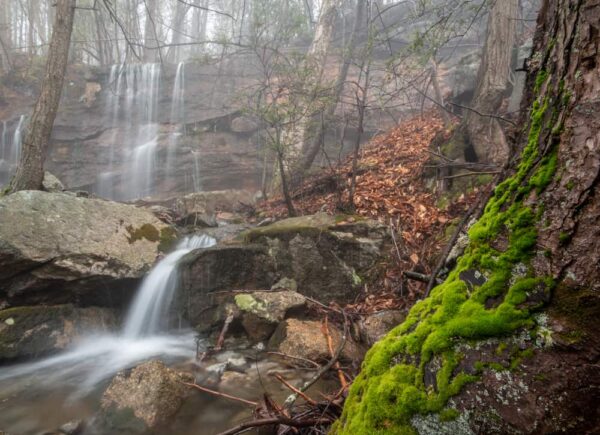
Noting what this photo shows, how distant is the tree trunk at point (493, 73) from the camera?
19.1 feet

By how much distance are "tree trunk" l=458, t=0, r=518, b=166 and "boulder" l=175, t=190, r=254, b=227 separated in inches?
242

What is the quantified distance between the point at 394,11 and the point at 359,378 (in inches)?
876

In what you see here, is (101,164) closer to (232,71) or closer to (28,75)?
(28,75)

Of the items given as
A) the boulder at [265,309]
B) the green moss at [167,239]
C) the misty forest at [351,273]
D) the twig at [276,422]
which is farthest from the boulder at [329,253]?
the twig at [276,422]

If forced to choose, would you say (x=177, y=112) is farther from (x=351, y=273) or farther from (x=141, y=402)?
(x=141, y=402)

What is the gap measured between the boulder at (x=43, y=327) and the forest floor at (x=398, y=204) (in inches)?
165

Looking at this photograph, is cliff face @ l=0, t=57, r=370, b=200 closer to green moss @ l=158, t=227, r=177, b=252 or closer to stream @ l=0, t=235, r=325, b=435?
green moss @ l=158, t=227, r=177, b=252

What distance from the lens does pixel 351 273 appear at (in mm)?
5227

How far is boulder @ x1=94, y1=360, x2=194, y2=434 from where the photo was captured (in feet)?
10.2

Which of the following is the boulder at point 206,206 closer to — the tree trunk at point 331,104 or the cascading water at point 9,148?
the tree trunk at point 331,104

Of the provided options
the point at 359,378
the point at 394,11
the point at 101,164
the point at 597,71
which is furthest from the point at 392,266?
the point at 394,11

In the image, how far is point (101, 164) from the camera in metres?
16.1

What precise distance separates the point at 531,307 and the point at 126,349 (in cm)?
597

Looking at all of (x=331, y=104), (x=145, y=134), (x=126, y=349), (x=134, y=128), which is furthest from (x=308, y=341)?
(x=134, y=128)
